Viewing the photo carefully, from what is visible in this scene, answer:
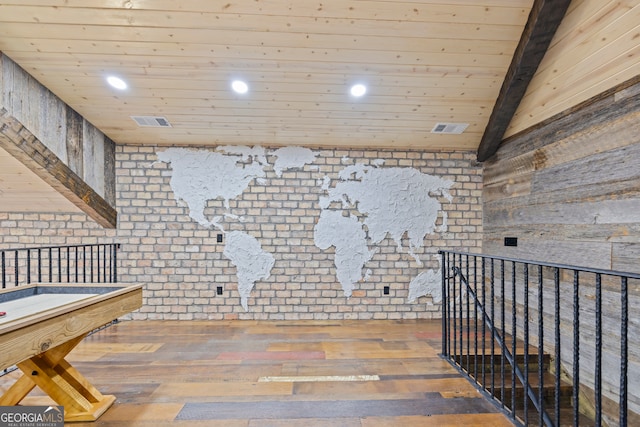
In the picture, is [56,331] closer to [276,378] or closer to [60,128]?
[276,378]

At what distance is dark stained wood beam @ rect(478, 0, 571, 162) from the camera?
227 centimetres

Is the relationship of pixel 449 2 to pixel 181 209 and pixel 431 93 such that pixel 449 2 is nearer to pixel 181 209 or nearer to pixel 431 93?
pixel 431 93

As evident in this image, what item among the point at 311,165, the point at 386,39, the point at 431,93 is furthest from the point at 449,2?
the point at 311,165

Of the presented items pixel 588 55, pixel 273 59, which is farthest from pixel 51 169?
pixel 588 55

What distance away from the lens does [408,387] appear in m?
2.43

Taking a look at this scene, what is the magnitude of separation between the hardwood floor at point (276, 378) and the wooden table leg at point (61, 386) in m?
0.09

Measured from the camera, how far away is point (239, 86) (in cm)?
305

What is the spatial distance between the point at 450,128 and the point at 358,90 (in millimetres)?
1202

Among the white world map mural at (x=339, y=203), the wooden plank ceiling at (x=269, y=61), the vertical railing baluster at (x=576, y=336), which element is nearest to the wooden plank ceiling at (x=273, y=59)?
the wooden plank ceiling at (x=269, y=61)

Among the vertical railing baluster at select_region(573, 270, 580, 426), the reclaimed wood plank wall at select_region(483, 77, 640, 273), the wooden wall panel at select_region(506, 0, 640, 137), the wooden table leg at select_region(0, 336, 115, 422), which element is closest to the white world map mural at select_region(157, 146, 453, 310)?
the reclaimed wood plank wall at select_region(483, 77, 640, 273)

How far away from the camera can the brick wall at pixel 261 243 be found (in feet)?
13.0

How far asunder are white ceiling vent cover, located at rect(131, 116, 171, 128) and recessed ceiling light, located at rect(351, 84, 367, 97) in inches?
76.3

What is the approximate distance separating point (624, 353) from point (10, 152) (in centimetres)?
425

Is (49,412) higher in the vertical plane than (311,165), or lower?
lower
